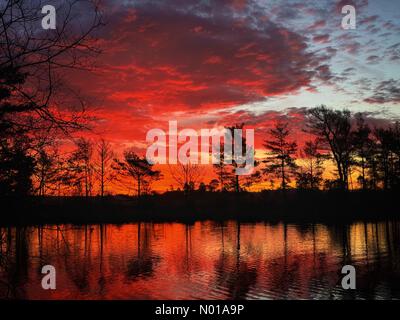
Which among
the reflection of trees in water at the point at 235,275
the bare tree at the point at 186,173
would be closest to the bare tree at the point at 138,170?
the bare tree at the point at 186,173

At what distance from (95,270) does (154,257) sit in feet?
13.8

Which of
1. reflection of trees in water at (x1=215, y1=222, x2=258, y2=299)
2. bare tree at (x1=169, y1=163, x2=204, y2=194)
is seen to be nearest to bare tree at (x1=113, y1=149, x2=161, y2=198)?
bare tree at (x1=169, y1=163, x2=204, y2=194)

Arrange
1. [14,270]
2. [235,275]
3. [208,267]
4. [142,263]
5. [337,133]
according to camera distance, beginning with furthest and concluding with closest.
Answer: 1. [337,133]
2. [142,263]
3. [208,267]
4. [14,270]
5. [235,275]

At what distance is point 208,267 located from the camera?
1788cm

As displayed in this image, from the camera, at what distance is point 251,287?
45.1ft

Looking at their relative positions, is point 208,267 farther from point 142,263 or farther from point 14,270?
point 14,270

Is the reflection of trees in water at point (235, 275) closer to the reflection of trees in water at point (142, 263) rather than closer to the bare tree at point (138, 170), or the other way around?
the reflection of trees in water at point (142, 263)

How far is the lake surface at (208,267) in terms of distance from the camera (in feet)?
43.3

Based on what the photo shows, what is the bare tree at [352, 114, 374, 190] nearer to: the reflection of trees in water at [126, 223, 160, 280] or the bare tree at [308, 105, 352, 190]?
the bare tree at [308, 105, 352, 190]

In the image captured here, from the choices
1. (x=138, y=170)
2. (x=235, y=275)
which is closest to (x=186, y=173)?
(x=138, y=170)

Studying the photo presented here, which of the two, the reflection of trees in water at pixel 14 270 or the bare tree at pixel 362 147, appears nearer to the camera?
the reflection of trees in water at pixel 14 270

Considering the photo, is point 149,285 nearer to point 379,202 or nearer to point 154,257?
point 154,257

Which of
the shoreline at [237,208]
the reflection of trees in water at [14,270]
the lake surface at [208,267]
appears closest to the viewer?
the reflection of trees in water at [14,270]
